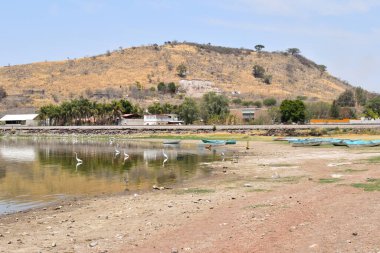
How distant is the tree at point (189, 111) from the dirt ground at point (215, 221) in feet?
324

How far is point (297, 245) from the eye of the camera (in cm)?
1202

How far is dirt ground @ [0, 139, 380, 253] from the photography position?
12680 millimetres

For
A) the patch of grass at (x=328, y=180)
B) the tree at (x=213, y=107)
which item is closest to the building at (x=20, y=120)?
the tree at (x=213, y=107)

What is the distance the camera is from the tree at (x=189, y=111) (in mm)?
123912

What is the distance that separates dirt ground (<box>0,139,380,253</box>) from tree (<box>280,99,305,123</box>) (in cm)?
8935

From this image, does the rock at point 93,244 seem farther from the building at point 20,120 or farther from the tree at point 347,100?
the tree at point 347,100

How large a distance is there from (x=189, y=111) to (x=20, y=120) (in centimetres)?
4912

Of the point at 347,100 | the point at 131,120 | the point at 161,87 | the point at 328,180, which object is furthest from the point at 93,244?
the point at 161,87

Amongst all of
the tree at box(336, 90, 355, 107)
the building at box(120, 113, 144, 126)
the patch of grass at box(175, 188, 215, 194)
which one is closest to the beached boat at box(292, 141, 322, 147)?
the patch of grass at box(175, 188, 215, 194)

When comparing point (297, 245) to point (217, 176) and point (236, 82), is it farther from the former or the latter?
point (236, 82)

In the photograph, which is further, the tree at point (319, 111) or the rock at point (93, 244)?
the tree at point (319, 111)

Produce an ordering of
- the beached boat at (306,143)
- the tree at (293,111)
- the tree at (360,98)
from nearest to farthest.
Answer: the beached boat at (306,143) < the tree at (293,111) < the tree at (360,98)

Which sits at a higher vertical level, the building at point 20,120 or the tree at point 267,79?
the tree at point 267,79

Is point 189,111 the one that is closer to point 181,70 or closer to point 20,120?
point 20,120
